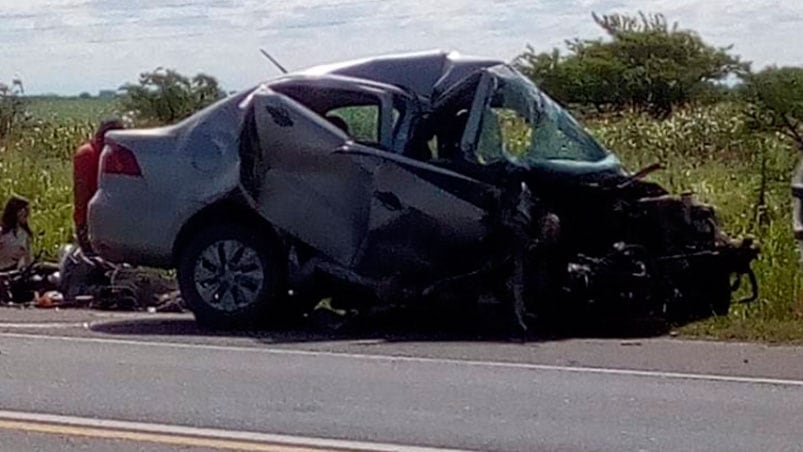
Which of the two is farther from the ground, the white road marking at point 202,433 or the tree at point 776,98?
the tree at point 776,98

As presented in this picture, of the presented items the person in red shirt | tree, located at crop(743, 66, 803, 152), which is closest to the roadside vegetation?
tree, located at crop(743, 66, 803, 152)

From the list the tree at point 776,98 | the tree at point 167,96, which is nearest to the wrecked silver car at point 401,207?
the tree at point 776,98

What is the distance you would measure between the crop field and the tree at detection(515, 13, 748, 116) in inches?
455

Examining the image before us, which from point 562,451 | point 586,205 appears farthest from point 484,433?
point 586,205

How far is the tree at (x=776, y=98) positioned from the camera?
18078mm

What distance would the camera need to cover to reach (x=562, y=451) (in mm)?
8500

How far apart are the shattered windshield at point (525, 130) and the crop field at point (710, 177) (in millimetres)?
1562

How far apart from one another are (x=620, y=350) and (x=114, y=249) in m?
3.90

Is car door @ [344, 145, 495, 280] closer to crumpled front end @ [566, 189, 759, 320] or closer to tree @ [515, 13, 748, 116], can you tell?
crumpled front end @ [566, 189, 759, 320]

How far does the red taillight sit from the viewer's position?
45.2 ft

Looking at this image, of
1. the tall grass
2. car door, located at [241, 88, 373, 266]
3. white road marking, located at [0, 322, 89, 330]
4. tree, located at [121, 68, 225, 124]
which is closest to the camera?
car door, located at [241, 88, 373, 266]

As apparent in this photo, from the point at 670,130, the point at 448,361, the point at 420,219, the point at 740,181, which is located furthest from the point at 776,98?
the point at 670,130

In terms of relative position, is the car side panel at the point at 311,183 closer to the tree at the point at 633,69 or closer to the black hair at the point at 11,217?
the black hair at the point at 11,217

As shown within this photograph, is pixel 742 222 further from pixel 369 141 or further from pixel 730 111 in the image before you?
pixel 369 141
